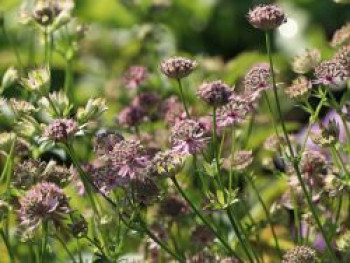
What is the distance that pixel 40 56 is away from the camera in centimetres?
270

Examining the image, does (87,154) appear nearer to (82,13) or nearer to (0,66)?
(0,66)

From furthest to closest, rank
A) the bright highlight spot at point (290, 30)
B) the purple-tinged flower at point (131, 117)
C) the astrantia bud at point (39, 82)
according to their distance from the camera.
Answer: the bright highlight spot at point (290, 30)
the purple-tinged flower at point (131, 117)
the astrantia bud at point (39, 82)

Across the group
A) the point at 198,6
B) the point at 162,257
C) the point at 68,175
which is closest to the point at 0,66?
the point at 198,6

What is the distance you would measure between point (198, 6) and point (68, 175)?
191 cm

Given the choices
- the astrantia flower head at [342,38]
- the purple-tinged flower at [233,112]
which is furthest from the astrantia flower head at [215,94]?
the astrantia flower head at [342,38]

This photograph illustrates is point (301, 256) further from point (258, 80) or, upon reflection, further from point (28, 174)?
point (28, 174)

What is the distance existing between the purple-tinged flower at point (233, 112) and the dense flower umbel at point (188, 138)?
0.17 feet

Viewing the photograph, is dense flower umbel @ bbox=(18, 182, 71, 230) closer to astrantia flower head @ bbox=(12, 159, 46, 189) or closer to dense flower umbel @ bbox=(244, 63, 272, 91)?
astrantia flower head @ bbox=(12, 159, 46, 189)

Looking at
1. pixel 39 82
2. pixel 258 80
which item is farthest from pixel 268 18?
pixel 39 82

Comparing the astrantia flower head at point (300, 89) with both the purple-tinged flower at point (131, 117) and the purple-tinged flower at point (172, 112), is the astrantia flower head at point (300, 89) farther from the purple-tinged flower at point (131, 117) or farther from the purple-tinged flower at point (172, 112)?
the purple-tinged flower at point (131, 117)

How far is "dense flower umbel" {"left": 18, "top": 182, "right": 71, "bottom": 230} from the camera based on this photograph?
1.13 m

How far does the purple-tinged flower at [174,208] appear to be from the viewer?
143cm

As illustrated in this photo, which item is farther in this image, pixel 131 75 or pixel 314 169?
pixel 131 75

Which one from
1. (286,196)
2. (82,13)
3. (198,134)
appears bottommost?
(286,196)
